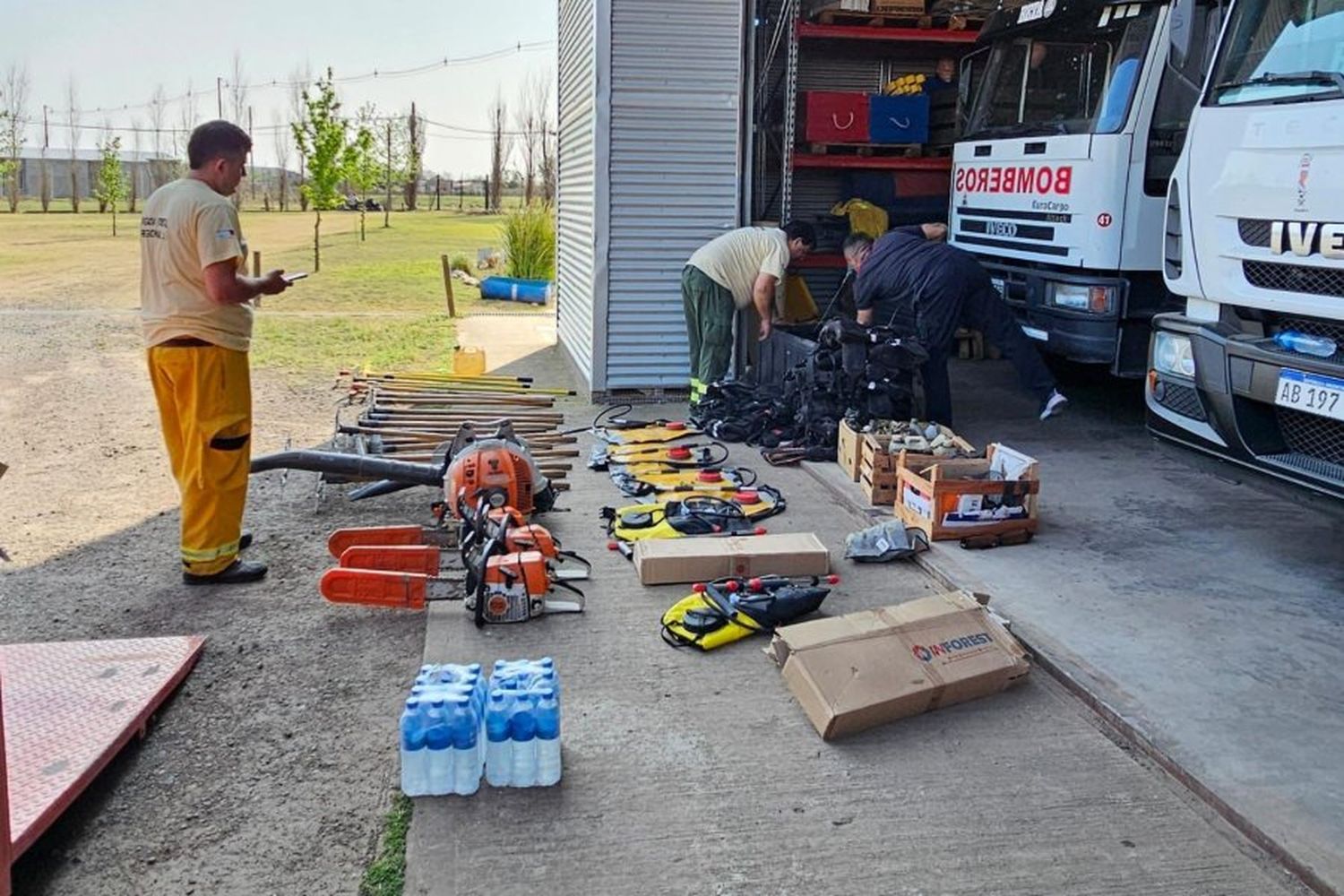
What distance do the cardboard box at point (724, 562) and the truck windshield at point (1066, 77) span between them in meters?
4.02

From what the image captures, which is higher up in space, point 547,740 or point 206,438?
point 206,438

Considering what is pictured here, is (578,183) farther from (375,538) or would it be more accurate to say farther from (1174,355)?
(1174,355)

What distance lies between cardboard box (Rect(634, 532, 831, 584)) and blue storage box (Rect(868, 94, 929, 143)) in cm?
625

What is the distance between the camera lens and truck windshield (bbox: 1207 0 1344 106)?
16.3 feet

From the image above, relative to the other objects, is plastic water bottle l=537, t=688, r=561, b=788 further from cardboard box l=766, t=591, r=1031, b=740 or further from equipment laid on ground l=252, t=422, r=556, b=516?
equipment laid on ground l=252, t=422, r=556, b=516

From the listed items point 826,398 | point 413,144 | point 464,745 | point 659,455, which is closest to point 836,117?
point 826,398

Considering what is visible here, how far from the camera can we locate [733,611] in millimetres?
4895

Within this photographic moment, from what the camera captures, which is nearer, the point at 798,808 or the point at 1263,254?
the point at 798,808

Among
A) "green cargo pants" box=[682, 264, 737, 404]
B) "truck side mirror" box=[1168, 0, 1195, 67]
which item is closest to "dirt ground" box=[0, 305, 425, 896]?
"green cargo pants" box=[682, 264, 737, 404]

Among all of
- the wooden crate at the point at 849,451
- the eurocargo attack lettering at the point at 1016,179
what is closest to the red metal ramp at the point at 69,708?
the wooden crate at the point at 849,451

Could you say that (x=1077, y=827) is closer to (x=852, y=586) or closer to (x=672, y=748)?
(x=672, y=748)

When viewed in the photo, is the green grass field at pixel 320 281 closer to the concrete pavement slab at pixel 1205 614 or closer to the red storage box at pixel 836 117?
the red storage box at pixel 836 117

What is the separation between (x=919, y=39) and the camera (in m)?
10.9

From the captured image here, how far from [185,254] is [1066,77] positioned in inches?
242
